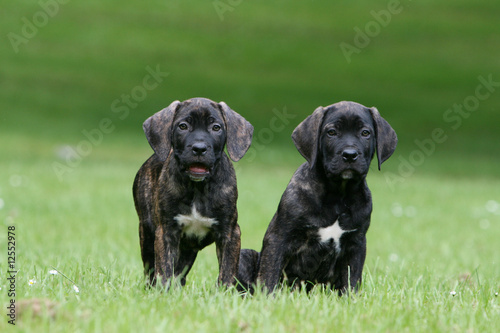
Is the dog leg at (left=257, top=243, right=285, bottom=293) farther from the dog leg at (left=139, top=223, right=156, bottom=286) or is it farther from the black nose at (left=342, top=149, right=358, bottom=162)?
the dog leg at (left=139, top=223, right=156, bottom=286)

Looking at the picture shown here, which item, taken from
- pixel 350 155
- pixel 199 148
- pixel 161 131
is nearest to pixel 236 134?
pixel 199 148

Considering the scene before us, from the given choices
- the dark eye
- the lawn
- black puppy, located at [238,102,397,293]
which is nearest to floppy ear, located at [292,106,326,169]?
black puppy, located at [238,102,397,293]

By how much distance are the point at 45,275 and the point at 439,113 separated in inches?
899

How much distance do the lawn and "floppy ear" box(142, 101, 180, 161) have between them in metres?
1.09

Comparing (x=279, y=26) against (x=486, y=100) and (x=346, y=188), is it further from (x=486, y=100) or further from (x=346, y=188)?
(x=346, y=188)

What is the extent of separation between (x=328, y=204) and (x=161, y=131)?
4.85 feet

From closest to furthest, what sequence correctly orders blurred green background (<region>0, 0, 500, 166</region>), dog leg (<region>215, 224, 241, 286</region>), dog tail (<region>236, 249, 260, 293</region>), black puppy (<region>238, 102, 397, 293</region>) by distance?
→ dog leg (<region>215, 224, 241, 286</region>), black puppy (<region>238, 102, 397, 293</region>), dog tail (<region>236, 249, 260, 293</region>), blurred green background (<region>0, 0, 500, 166</region>)

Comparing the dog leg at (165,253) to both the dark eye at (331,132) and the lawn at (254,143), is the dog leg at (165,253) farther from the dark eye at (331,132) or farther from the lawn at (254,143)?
the dark eye at (331,132)

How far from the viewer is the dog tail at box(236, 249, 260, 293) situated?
6078mm

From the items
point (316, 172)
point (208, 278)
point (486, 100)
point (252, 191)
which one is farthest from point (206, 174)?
point (486, 100)

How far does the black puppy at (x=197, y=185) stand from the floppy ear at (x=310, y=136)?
0.44 m

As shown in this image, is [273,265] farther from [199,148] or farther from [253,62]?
[253,62]

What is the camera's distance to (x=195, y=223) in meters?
5.45

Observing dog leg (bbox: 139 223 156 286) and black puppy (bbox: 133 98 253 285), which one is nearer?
black puppy (bbox: 133 98 253 285)
